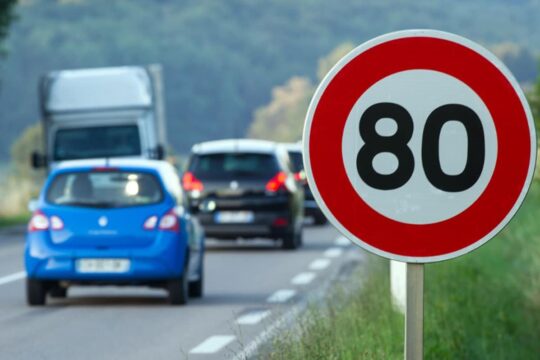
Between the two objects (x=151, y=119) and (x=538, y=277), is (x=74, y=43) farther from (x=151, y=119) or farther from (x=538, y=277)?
(x=538, y=277)

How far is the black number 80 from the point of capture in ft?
19.0

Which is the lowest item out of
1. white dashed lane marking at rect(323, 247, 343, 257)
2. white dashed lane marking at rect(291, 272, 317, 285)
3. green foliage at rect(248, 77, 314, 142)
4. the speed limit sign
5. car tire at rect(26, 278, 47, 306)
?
green foliage at rect(248, 77, 314, 142)

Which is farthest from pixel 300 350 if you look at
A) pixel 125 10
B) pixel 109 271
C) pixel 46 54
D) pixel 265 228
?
pixel 125 10

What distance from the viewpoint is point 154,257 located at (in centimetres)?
1536

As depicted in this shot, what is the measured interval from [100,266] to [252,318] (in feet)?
5.87

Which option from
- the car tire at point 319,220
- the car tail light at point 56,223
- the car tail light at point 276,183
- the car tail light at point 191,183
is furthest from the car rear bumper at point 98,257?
the car tire at point 319,220

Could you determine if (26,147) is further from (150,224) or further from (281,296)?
(150,224)

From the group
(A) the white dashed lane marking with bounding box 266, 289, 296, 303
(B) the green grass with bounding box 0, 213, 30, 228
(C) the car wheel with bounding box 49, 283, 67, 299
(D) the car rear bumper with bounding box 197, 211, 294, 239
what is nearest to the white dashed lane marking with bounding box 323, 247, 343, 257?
(D) the car rear bumper with bounding box 197, 211, 294, 239

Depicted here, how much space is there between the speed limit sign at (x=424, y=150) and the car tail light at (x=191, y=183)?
792 inches

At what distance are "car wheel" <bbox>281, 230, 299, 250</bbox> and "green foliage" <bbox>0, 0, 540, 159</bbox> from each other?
8366cm

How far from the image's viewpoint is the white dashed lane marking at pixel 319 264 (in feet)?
71.3

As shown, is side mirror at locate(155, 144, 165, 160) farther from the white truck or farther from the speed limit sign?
the speed limit sign

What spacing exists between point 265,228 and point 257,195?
63 cm

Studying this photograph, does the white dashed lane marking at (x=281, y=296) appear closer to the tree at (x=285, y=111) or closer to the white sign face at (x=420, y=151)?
the white sign face at (x=420, y=151)
